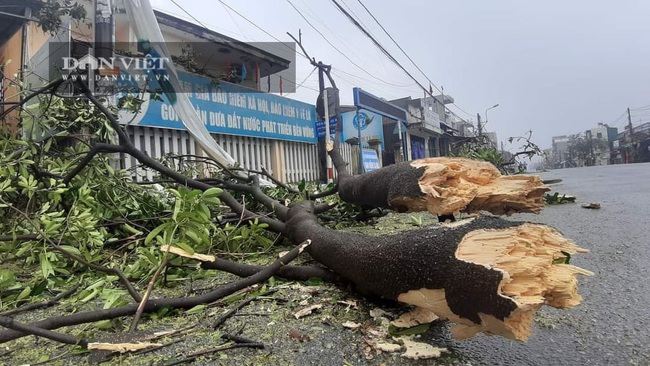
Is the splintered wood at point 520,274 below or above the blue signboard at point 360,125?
below

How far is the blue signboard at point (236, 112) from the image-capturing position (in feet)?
20.6

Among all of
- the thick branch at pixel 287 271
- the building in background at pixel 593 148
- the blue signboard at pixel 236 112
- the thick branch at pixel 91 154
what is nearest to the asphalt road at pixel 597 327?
the thick branch at pixel 287 271

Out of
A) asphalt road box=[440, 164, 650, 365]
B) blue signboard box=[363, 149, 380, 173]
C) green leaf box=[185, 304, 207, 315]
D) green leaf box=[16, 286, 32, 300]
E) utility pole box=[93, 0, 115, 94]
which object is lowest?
asphalt road box=[440, 164, 650, 365]

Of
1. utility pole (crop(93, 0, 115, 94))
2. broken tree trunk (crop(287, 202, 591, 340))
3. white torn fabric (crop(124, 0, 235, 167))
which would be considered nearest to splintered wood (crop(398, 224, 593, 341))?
broken tree trunk (crop(287, 202, 591, 340))

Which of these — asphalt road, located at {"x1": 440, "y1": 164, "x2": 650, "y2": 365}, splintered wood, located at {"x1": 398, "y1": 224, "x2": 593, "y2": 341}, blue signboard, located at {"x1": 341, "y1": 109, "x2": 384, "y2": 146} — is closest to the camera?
splintered wood, located at {"x1": 398, "y1": 224, "x2": 593, "y2": 341}

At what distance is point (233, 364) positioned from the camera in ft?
3.47

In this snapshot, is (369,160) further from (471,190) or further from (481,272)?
(481,272)

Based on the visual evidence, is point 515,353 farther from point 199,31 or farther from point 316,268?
point 199,31

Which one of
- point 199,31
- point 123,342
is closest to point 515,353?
point 123,342

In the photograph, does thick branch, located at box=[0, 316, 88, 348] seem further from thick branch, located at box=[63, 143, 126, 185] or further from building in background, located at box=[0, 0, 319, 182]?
building in background, located at box=[0, 0, 319, 182]

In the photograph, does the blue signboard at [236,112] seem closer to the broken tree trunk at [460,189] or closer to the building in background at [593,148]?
the broken tree trunk at [460,189]

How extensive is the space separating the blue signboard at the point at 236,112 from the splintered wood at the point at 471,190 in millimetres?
5524

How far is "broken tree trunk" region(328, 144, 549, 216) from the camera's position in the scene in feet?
5.32

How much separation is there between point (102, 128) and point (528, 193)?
10.6 ft
